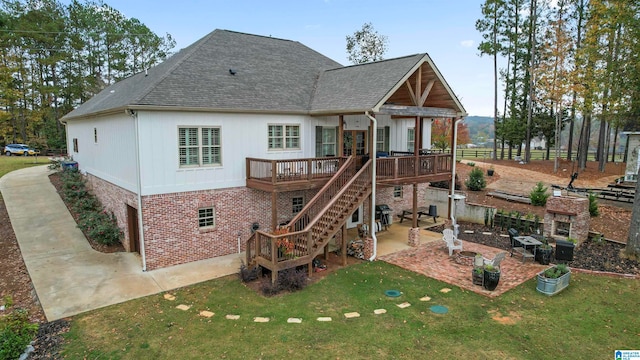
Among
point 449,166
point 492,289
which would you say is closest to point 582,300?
point 492,289

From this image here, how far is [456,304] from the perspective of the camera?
33.1 feet

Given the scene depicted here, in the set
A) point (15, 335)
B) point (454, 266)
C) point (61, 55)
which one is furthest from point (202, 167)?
point (61, 55)

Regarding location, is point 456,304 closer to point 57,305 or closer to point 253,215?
point 253,215

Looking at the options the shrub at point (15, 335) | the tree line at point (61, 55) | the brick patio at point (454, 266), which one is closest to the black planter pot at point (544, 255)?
the brick patio at point (454, 266)

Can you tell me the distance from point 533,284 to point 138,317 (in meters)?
11.0

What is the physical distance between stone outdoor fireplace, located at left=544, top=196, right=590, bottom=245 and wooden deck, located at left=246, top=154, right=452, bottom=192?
4.55 meters

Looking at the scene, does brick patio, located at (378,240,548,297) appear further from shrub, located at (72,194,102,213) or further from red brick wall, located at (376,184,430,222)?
shrub, located at (72,194,102,213)

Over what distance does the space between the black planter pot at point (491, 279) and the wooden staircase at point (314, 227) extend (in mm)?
4557

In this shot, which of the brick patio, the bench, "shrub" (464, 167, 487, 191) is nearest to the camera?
the brick patio

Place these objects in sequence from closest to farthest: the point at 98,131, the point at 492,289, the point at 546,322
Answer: the point at 546,322, the point at 492,289, the point at 98,131

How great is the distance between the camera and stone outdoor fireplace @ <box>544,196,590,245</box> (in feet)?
48.2

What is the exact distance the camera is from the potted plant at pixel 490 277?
10.8m

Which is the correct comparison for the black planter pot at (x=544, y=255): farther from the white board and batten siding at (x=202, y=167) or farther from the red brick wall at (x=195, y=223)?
the red brick wall at (x=195, y=223)

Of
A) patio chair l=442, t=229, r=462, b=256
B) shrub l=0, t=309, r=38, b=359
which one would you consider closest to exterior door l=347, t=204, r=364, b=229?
patio chair l=442, t=229, r=462, b=256
